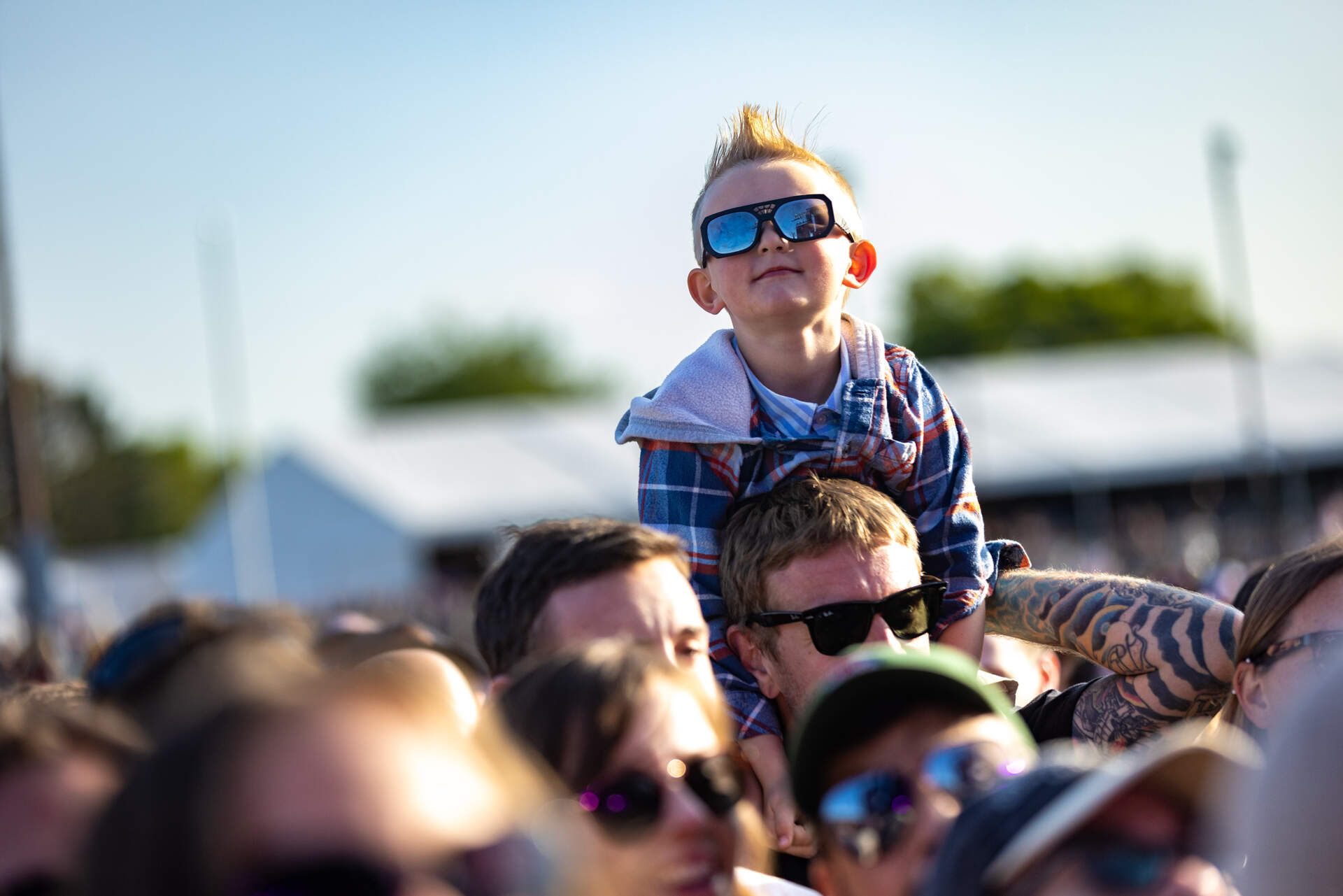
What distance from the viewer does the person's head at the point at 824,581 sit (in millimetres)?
2658

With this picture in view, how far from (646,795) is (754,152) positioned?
1.93 m

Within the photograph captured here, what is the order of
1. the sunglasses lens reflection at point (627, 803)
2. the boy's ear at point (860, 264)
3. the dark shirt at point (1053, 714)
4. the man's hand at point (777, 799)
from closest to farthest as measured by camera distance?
the sunglasses lens reflection at point (627, 803) → the man's hand at point (777, 799) → the dark shirt at point (1053, 714) → the boy's ear at point (860, 264)

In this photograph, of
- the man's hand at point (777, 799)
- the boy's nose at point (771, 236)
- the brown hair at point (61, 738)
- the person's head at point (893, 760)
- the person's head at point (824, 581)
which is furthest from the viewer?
the boy's nose at point (771, 236)

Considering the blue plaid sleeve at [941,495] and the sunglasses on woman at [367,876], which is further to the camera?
the blue plaid sleeve at [941,495]

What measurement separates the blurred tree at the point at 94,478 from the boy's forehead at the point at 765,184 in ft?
222

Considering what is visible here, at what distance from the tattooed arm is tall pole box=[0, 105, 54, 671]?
10.9 meters

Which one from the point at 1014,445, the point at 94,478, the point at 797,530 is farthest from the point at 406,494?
the point at 94,478

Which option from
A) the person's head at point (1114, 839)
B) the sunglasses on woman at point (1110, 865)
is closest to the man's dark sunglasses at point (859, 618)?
the person's head at point (1114, 839)

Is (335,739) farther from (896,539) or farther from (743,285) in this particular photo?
(743,285)

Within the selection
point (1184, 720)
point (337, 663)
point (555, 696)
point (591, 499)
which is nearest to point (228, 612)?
point (337, 663)

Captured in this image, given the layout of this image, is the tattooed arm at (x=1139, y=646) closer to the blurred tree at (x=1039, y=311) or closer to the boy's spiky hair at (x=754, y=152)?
the boy's spiky hair at (x=754, y=152)

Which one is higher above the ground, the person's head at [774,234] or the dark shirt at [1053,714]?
the person's head at [774,234]

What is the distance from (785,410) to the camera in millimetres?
3059

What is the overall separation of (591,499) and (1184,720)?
91.2 ft
